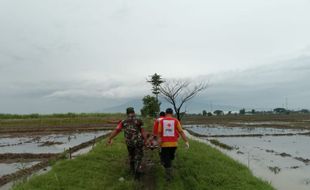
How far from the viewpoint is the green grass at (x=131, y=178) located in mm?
9656

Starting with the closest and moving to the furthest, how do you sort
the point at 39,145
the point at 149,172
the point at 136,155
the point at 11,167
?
the point at 136,155
the point at 149,172
the point at 11,167
the point at 39,145

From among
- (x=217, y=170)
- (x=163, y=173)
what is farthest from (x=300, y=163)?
(x=163, y=173)

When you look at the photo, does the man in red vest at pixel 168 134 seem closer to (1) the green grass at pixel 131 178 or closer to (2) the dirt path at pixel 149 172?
(2) the dirt path at pixel 149 172

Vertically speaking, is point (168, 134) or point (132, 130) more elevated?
point (132, 130)

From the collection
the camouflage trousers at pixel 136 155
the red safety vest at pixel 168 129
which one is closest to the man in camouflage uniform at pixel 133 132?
the camouflage trousers at pixel 136 155

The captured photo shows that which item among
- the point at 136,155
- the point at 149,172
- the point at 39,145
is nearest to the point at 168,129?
the point at 136,155

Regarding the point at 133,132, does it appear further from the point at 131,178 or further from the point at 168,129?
the point at 131,178

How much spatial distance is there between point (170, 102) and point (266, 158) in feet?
32.5

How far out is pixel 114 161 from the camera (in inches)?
517

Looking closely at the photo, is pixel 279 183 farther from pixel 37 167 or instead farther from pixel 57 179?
pixel 37 167

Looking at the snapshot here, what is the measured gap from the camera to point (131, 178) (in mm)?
10375

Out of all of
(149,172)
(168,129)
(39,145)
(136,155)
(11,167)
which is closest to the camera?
(168,129)

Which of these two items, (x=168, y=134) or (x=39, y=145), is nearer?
(x=168, y=134)

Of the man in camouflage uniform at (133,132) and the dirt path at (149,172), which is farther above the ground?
the man in camouflage uniform at (133,132)
